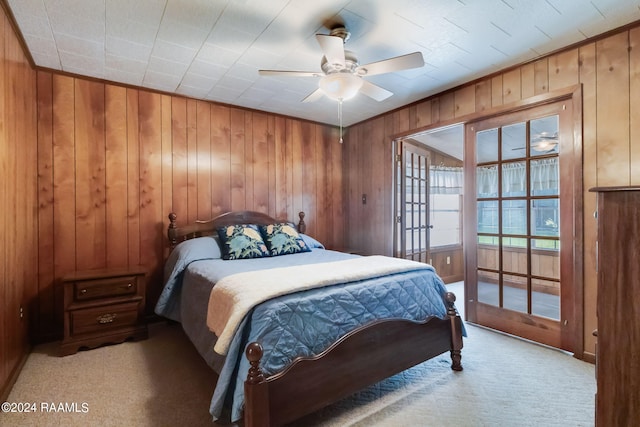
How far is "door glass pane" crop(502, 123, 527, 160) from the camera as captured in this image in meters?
2.78

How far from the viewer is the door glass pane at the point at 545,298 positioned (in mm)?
2576

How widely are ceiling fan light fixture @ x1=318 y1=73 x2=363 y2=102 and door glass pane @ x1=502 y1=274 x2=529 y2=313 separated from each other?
2.24m

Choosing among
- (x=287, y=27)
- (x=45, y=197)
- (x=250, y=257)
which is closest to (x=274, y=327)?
(x=250, y=257)

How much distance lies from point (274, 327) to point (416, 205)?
3.21 m

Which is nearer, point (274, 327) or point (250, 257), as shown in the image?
point (274, 327)

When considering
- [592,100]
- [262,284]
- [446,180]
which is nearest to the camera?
[262,284]

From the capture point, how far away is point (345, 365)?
5.57 feet

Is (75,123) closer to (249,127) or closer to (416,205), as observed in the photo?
(249,127)

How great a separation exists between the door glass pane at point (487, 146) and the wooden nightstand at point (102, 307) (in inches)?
135

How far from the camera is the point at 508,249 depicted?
289 cm

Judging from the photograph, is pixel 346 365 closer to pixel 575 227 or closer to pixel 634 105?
pixel 575 227

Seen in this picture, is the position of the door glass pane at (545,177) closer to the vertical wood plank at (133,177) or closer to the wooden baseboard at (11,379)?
the vertical wood plank at (133,177)

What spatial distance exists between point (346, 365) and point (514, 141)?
252 cm

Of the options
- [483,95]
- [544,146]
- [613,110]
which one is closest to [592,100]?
[613,110]
